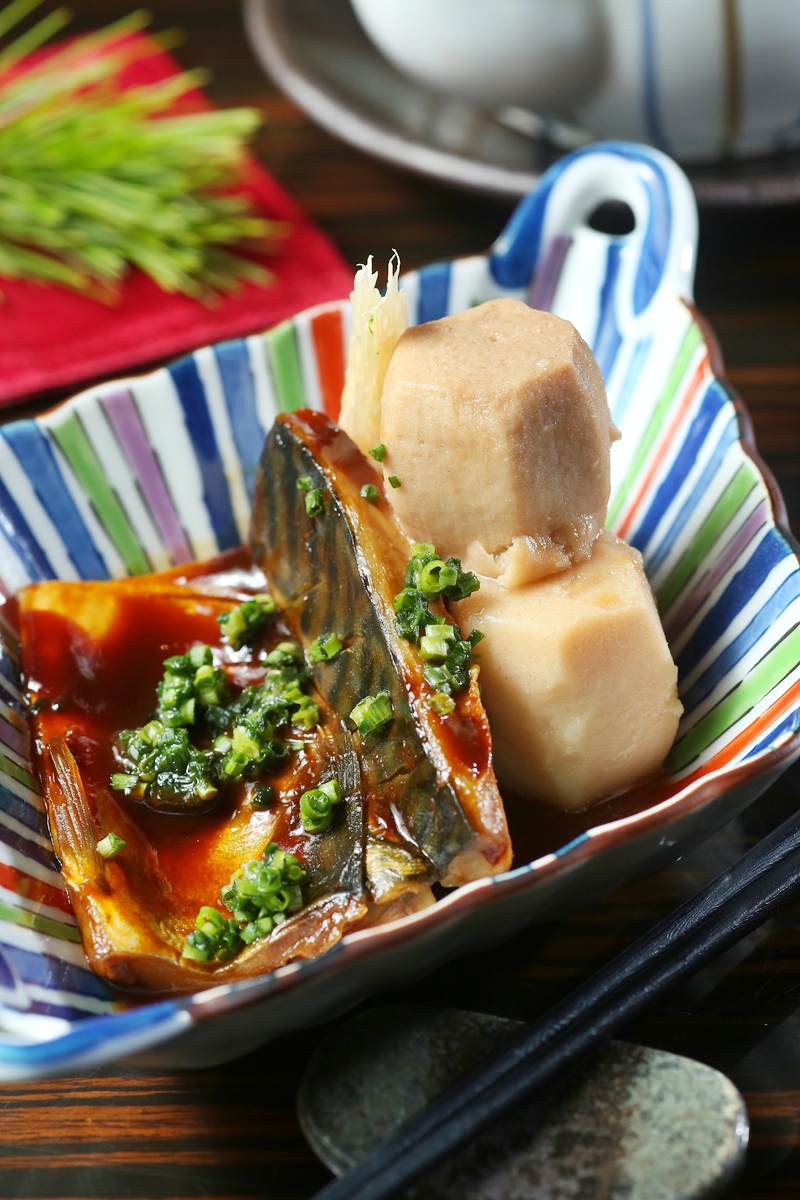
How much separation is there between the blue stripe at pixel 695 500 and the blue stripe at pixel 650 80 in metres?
1.37

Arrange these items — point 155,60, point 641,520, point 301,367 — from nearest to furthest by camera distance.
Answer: point 641,520, point 301,367, point 155,60

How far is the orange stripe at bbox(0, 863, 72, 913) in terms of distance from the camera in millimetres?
1646

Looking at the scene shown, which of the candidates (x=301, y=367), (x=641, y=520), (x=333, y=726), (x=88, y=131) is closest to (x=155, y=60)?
(x=88, y=131)

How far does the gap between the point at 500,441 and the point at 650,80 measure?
1847 millimetres

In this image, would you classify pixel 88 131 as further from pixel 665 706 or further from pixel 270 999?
pixel 270 999

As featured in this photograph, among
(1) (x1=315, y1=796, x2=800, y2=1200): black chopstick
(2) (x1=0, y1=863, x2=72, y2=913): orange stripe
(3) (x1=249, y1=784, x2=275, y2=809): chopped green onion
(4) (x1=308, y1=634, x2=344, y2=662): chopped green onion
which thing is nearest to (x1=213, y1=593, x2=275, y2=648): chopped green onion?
(4) (x1=308, y1=634, x2=344, y2=662): chopped green onion

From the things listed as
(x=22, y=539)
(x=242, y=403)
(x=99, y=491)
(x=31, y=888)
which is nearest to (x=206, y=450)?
(x=242, y=403)

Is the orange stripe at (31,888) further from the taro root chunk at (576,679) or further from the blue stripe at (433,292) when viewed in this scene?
the blue stripe at (433,292)

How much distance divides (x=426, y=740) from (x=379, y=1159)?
529 mm

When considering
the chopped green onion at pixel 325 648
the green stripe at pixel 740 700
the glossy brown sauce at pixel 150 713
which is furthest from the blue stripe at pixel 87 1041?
the green stripe at pixel 740 700

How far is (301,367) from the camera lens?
249 centimetres

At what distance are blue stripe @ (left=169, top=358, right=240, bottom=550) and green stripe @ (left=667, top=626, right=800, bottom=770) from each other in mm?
1057

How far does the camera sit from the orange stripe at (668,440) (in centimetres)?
226

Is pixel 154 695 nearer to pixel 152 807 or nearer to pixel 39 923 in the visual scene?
pixel 152 807
